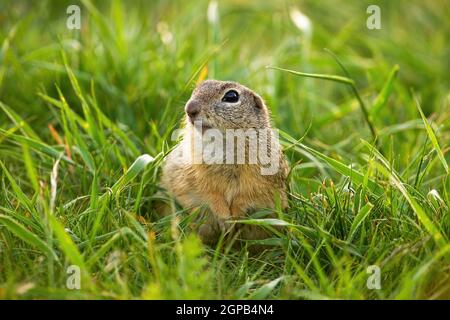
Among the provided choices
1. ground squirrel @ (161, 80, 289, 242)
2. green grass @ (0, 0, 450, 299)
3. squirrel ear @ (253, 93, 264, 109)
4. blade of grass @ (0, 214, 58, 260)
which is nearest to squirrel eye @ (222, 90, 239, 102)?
ground squirrel @ (161, 80, 289, 242)

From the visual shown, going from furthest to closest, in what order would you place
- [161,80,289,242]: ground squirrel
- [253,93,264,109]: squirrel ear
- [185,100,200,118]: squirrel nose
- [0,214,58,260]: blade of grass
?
[253,93,264,109]: squirrel ear → [161,80,289,242]: ground squirrel → [185,100,200,118]: squirrel nose → [0,214,58,260]: blade of grass

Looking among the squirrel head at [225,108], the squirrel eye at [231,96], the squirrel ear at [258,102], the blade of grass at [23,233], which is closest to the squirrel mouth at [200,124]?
the squirrel head at [225,108]

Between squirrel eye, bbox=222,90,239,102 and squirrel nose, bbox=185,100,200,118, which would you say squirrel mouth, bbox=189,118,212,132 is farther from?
squirrel eye, bbox=222,90,239,102

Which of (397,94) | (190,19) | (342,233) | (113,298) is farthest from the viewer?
(190,19)

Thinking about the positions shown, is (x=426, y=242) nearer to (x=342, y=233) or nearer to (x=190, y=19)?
(x=342, y=233)

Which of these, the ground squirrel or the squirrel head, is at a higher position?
the squirrel head

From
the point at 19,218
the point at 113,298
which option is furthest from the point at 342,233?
the point at 19,218

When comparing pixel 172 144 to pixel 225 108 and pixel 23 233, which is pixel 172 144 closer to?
pixel 225 108

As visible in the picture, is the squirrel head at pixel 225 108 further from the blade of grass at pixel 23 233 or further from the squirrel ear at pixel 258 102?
the blade of grass at pixel 23 233
